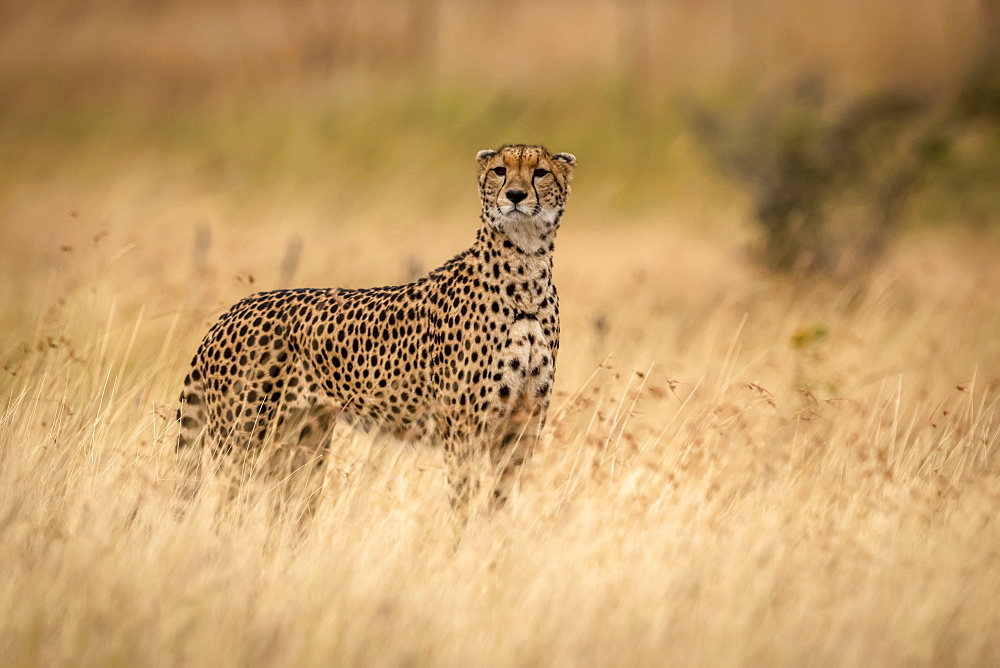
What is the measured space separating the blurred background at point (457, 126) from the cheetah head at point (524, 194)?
2695 millimetres

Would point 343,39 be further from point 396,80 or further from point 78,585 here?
point 78,585

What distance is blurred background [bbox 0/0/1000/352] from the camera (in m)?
10.1

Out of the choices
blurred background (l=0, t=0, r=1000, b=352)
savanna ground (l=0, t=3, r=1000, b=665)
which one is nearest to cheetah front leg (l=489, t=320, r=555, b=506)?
savanna ground (l=0, t=3, r=1000, b=665)

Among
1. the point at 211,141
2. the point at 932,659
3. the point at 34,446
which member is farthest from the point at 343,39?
the point at 932,659

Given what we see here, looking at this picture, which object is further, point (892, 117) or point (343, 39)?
point (343, 39)

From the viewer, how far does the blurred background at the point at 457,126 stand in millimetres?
10078

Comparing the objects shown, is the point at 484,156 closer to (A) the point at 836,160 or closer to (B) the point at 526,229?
(B) the point at 526,229

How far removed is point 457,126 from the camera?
62.1 feet

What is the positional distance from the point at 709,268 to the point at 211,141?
10425 mm

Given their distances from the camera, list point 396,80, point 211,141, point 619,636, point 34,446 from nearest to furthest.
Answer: point 619,636 < point 34,446 < point 211,141 < point 396,80

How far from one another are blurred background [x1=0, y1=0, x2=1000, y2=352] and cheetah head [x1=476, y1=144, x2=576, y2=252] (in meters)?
2.69

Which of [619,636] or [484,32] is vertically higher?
[484,32]

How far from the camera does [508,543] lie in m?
3.63

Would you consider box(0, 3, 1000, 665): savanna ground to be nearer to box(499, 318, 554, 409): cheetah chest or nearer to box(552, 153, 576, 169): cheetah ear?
box(499, 318, 554, 409): cheetah chest
